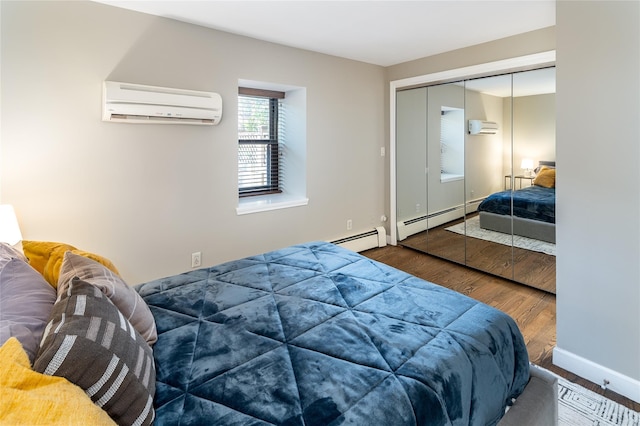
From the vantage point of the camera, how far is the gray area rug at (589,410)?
70.9 inches

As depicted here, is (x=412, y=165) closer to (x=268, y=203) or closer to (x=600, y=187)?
(x=268, y=203)

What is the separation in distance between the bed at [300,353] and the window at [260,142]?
2212 mm

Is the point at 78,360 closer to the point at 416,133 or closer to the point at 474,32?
the point at 474,32

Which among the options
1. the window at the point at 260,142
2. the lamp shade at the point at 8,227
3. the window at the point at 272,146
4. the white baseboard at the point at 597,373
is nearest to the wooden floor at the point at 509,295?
the white baseboard at the point at 597,373

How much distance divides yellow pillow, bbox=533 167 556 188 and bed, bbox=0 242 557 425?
1955 mm

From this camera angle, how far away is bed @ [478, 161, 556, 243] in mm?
3152

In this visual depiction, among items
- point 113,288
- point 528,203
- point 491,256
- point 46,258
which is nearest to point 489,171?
point 528,203

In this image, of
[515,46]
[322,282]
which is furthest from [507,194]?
[322,282]

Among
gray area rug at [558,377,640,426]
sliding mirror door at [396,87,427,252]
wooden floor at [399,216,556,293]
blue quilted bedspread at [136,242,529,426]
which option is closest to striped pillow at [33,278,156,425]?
blue quilted bedspread at [136,242,529,426]

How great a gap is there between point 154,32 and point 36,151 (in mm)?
1246

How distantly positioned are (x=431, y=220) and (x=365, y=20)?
244cm

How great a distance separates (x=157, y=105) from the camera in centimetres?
274

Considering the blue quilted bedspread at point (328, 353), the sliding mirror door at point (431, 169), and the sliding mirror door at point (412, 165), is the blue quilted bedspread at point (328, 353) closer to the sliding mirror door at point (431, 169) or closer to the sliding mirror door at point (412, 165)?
the sliding mirror door at point (431, 169)

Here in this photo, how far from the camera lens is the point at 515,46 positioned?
11.1 feet
